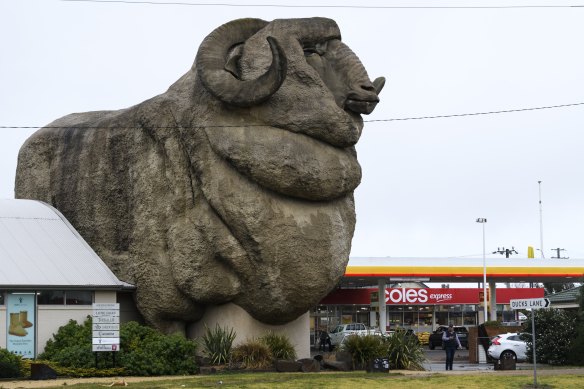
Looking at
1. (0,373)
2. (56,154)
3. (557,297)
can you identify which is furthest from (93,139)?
(557,297)

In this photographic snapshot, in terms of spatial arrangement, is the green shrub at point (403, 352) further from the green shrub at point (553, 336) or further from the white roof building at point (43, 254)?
the white roof building at point (43, 254)

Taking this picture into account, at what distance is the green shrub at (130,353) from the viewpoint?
28.0m

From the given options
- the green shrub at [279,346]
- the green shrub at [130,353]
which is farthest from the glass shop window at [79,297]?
the green shrub at [279,346]

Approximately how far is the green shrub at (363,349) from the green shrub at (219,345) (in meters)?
3.50

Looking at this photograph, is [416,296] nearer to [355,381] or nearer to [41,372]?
[355,381]

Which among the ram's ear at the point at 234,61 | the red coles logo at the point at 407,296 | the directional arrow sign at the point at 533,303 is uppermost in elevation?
the ram's ear at the point at 234,61

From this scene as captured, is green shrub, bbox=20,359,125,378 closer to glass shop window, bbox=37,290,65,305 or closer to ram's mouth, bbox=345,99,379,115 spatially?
glass shop window, bbox=37,290,65,305

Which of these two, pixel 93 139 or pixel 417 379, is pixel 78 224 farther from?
pixel 417 379

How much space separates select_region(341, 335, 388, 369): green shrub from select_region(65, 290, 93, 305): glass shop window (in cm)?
779

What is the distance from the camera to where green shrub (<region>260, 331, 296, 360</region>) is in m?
29.7

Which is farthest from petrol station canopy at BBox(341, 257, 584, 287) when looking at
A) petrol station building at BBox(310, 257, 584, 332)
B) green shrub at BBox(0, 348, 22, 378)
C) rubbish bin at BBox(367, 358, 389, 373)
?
green shrub at BBox(0, 348, 22, 378)

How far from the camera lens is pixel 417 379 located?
1014 inches

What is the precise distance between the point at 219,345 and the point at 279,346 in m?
1.75

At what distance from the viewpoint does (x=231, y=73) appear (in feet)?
98.3
